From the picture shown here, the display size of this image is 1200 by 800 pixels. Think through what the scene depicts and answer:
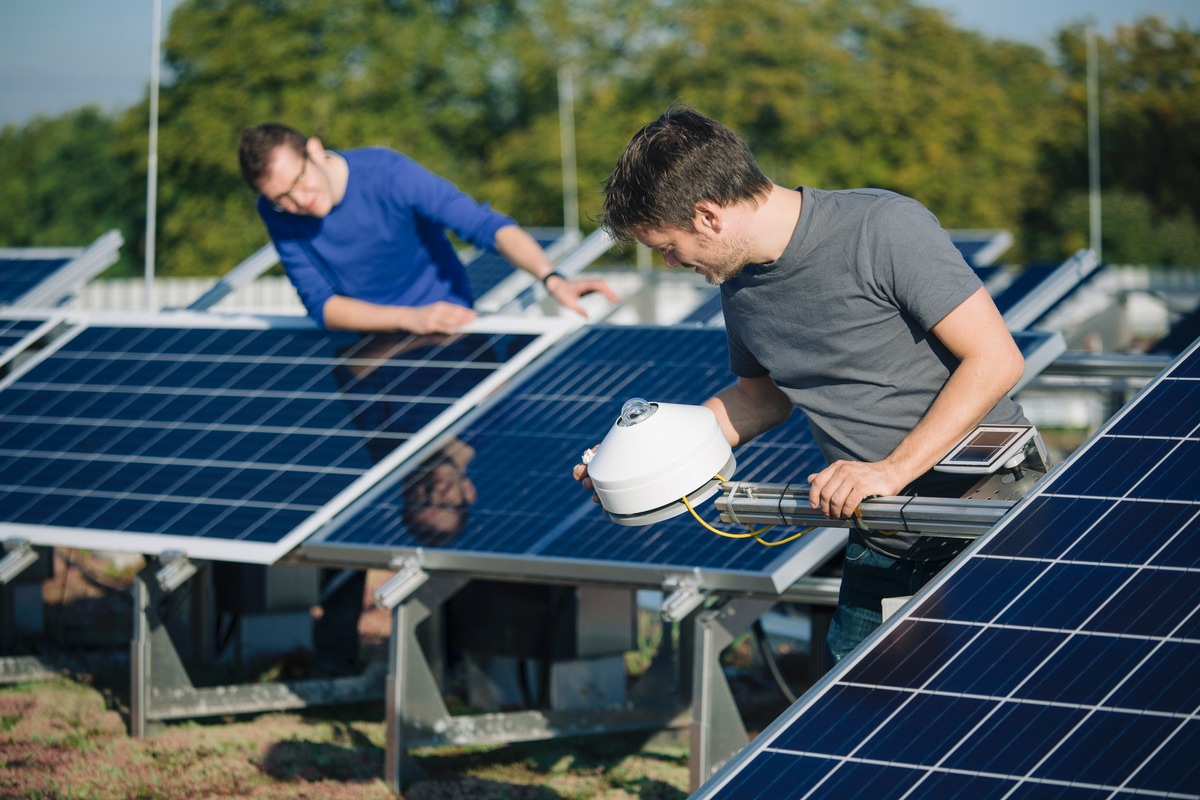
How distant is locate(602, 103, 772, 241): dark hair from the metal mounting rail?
2.11 ft

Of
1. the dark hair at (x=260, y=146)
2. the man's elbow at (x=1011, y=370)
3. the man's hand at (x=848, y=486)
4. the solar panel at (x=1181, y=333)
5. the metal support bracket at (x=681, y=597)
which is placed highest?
the dark hair at (x=260, y=146)

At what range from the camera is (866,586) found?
4.04m

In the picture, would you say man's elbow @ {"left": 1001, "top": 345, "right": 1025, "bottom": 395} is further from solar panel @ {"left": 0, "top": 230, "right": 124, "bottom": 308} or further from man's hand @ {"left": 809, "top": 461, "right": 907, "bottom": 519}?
solar panel @ {"left": 0, "top": 230, "right": 124, "bottom": 308}

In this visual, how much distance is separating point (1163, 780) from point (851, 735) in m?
0.59

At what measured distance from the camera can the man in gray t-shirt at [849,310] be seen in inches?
137

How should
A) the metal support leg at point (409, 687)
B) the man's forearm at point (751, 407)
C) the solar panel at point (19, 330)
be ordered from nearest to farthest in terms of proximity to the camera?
the man's forearm at point (751, 407) → the metal support leg at point (409, 687) → the solar panel at point (19, 330)

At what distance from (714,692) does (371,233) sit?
311 centimetres

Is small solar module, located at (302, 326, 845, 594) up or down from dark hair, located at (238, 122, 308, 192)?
down

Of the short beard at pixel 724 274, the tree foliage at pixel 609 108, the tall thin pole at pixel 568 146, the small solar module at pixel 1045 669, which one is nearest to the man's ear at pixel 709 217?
the short beard at pixel 724 274

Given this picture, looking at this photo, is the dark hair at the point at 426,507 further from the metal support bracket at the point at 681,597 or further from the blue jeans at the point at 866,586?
the blue jeans at the point at 866,586

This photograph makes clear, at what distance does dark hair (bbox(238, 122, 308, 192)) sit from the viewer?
6.98 meters

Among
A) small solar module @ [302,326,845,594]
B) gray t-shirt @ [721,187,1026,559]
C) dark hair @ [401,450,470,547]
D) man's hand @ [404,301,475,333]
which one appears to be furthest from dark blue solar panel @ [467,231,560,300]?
gray t-shirt @ [721,187,1026,559]

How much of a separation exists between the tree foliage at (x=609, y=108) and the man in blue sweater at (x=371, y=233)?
34919mm

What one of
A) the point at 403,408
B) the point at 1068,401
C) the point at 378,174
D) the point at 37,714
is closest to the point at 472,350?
the point at 403,408
